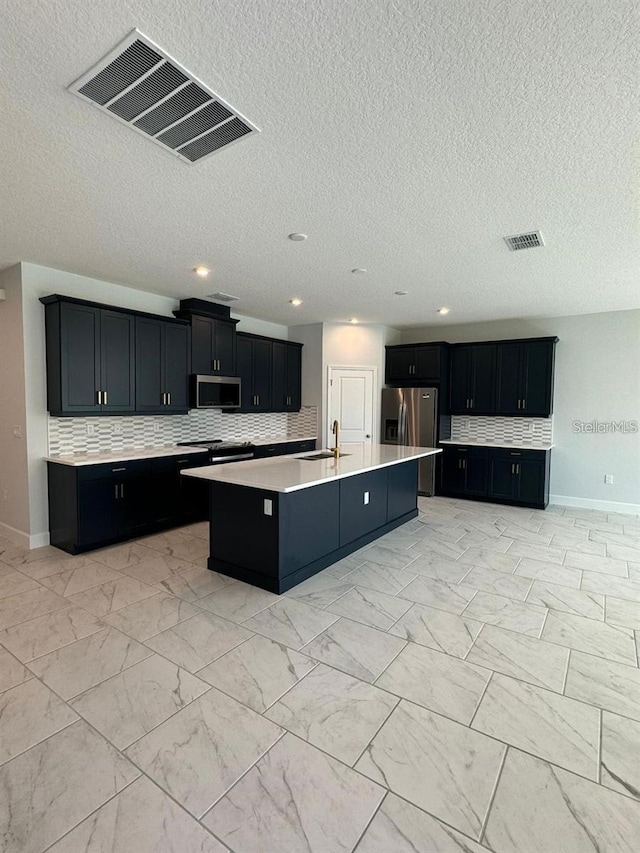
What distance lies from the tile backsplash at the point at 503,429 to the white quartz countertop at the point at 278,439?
2.43 metres

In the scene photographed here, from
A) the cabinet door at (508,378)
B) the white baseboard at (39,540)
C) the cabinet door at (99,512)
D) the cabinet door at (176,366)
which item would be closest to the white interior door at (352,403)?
the cabinet door at (508,378)

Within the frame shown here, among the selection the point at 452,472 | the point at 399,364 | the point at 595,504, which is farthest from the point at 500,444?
the point at 399,364

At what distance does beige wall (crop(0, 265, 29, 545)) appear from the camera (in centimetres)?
415

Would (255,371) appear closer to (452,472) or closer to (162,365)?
(162,365)

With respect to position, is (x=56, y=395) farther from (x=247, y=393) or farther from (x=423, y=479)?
(x=423, y=479)

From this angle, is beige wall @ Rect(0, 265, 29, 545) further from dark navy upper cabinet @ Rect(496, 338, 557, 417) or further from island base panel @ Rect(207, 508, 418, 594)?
dark navy upper cabinet @ Rect(496, 338, 557, 417)

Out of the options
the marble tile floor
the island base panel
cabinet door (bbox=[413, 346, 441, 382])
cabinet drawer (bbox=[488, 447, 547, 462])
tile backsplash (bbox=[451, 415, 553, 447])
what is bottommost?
the marble tile floor

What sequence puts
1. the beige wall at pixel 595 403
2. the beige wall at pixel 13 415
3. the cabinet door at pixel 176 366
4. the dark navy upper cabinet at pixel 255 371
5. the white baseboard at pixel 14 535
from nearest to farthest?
the beige wall at pixel 13 415 → the white baseboard at pixel 14 535 → the cabinet door at pixel 176 366 → the beige wall at pixel 595 403 → the dark navy upper cabinet at pixel 255 371

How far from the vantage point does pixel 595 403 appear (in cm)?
607

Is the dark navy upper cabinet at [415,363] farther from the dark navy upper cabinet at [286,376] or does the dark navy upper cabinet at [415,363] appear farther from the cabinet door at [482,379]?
the dark navy upper cabinet at [286,376]

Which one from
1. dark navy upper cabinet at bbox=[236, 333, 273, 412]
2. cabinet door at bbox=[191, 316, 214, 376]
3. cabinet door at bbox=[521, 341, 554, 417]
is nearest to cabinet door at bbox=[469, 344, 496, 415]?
cabinet door at bbox=[521, 341, 554, 417]

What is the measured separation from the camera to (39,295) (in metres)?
4.15

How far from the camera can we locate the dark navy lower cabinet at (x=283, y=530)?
332cm

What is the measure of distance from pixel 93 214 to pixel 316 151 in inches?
68.1
